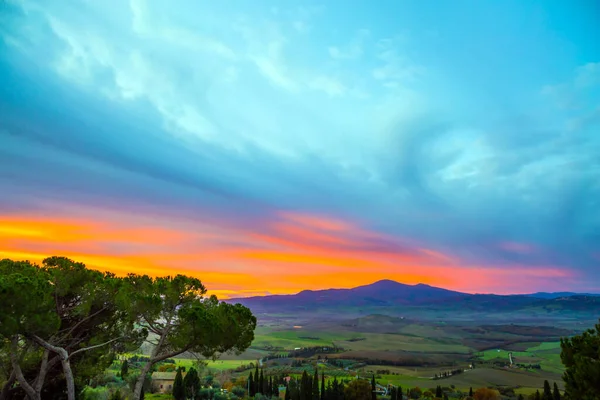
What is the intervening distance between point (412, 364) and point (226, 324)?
173m

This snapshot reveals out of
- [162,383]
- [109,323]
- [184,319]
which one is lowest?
[162,383]

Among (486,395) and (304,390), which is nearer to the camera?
(304,390)

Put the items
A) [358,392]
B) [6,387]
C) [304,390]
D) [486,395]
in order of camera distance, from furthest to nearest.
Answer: [486,395] → [358,392] → [304,390] → [6,387]

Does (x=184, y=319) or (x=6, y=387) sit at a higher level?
(x=184, y=319)

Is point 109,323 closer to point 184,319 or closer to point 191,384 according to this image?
point 184,319

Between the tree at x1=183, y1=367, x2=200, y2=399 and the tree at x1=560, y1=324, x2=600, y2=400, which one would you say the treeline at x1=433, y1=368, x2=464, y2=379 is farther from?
the tree at x1=560, y1=324, x2=600, y2=400

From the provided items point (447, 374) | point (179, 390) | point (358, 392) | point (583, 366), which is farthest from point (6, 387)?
point (447, 374)

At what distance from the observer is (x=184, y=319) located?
21.2 m

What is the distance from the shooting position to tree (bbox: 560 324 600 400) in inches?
683

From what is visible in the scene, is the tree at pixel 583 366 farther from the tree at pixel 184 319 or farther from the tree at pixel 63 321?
the tree at pixel 63 321

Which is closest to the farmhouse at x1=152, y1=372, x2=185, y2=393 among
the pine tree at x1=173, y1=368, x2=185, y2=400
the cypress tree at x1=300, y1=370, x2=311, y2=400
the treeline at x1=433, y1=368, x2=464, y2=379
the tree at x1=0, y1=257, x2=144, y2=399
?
the pine tree at x1=173, y1=368, x2=185, y2=400

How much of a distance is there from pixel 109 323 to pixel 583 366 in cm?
2600

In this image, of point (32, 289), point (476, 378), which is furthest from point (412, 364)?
point (32, 289)

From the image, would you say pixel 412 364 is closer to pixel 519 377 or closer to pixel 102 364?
pixel 519 377
